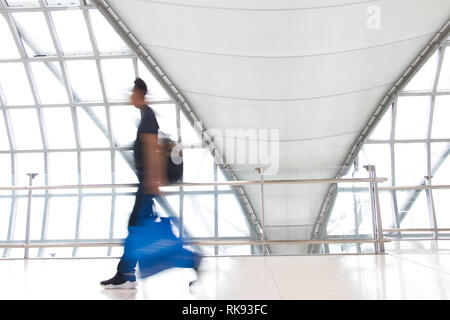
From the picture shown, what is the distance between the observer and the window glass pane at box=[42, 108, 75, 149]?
51.3 ft

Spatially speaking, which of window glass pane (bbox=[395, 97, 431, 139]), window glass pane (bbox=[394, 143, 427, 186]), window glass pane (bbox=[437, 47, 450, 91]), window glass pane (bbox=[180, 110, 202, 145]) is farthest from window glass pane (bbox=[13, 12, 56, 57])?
window glass pane (bbox=[437, 47, 450, 91])

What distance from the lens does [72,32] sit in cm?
1353

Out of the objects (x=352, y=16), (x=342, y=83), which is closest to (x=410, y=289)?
(x=352, y=16)

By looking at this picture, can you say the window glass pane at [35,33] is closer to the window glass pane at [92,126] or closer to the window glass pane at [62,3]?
the window glass pane at [62,3]

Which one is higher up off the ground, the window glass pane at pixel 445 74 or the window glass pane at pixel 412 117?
the window glass pane at pixel 445 74

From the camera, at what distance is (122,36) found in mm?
12617

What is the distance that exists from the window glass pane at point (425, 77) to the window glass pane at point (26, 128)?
14.9m

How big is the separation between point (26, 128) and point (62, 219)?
1254 cm

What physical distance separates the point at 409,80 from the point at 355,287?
13.5 meters

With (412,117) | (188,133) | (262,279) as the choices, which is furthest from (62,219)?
(412,117)

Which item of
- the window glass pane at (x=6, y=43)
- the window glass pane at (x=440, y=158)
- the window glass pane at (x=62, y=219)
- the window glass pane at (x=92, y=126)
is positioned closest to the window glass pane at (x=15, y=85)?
the window glass pane at (x=6, y=43)

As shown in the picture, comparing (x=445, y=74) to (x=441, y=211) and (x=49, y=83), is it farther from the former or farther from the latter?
(x=49, y=83)

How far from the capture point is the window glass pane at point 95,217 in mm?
5062

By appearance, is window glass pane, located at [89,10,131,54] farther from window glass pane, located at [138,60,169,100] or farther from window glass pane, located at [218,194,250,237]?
window glass pane, located at [218,194,250,237]
